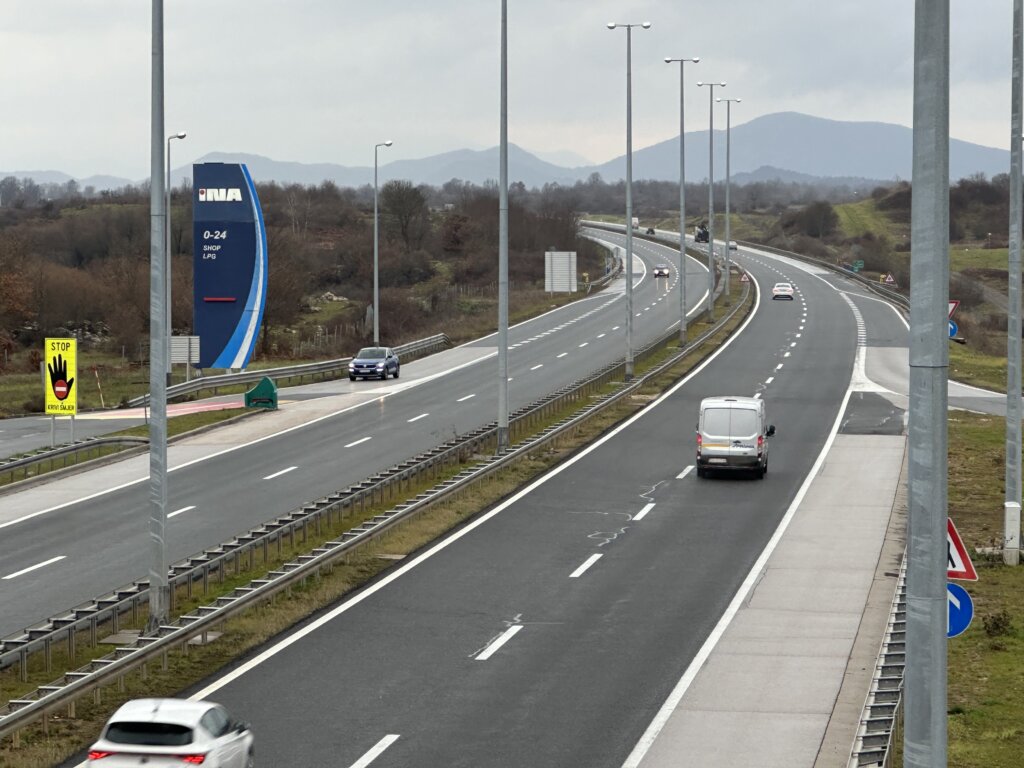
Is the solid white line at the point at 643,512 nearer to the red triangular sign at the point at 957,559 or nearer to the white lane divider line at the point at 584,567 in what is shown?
the white lane divider line at the point at 584,567

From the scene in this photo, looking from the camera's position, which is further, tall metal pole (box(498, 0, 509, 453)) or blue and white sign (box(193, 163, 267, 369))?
blue and white sign (box(193, 163, 267, 369))

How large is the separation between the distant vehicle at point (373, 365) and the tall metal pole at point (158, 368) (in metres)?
39.1

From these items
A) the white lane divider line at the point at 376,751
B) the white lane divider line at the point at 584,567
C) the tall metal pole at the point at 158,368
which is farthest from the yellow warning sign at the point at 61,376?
the white lane divider line at the point at 376,751

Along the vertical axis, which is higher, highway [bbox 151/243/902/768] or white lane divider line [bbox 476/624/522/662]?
highway [bbox 151/243/902/768]

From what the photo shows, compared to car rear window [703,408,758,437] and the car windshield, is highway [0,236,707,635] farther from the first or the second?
car rear window [703,408,758,437]

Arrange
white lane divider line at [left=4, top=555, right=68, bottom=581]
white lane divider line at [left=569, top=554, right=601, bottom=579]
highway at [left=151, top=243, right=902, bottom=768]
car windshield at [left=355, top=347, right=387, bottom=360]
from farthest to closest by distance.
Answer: car windshield at [left=355, top=347, right=387, bottom=360], white lane divider line at [left=4, top=555, right=68, bottom=581], white lane divider line at [left=569, top=554, right=601, bottom=579], highway at [left=151, top=243, right=902, bottom=768]

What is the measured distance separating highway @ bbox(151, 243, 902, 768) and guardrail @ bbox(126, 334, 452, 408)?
19767mm

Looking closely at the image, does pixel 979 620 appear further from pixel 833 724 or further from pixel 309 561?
pixel 309 561

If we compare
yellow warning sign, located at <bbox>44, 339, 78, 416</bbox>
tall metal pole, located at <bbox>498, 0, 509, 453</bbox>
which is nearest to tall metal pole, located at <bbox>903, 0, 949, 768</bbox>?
tall metal pole, located at <bbox>498, 0, 509, 453</bbox>

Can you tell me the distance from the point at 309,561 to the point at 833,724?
986cm

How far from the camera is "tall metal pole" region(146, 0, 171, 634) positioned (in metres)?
20.0

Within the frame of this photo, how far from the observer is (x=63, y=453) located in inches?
1515

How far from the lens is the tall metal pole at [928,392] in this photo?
27.9 ft

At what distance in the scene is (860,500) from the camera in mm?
32250
